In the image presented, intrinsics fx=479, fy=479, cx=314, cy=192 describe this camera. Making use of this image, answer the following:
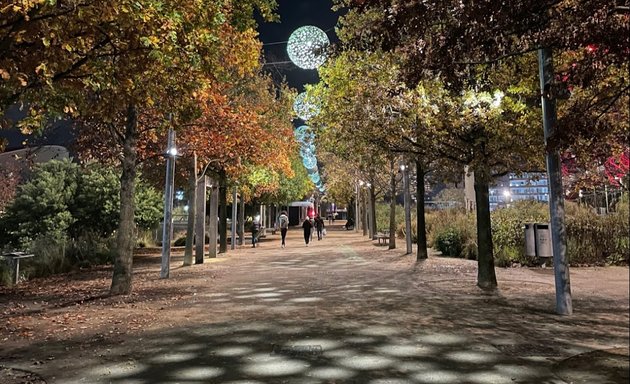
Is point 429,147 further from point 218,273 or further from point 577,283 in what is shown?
point 218,273

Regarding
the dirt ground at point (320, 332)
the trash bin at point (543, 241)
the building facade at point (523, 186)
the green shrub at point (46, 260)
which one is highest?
the building facade at point (523, 186)

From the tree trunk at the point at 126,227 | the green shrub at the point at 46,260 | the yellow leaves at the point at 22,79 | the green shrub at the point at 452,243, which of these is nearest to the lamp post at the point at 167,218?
the tree trunk at the point at 126,227

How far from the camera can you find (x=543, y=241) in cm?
986

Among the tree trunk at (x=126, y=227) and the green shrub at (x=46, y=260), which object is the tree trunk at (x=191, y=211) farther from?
the tree trunk at (x=126, y=227)

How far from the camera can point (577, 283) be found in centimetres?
1030

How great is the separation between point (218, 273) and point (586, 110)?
11.5 m

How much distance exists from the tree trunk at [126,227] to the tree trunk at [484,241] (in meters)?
7.49

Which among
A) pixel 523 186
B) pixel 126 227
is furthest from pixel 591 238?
pixel 126 227

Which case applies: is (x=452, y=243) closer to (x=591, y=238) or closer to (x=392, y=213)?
(x=392, y=213)

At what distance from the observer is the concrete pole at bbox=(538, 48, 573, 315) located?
732cm

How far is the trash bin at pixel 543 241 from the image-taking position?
961cm

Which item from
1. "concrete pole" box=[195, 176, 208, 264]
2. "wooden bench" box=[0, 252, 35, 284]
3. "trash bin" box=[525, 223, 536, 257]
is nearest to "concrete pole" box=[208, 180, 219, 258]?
"concrete pole" box=[195, 176, 208, 264]

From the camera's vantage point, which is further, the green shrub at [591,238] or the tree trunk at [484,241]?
the green shrub at [591,238]

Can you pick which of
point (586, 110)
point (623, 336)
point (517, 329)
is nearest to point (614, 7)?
point (586, 110)
